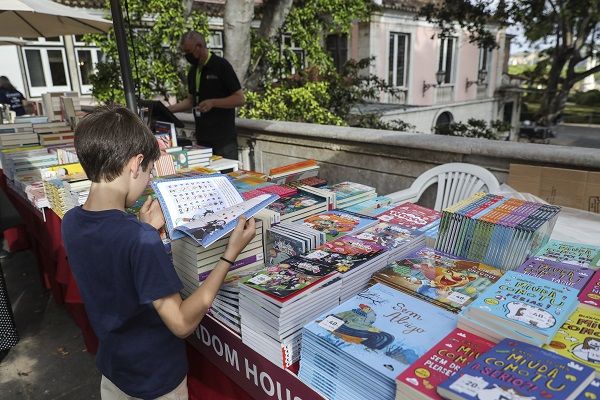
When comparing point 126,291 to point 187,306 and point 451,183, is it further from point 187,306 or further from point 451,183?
point 451,183

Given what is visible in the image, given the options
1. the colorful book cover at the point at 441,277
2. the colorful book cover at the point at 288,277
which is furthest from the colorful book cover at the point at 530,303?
the colorful book cover at the point at 288,277

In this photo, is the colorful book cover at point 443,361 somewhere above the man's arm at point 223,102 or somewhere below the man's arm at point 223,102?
below

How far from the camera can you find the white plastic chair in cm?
312

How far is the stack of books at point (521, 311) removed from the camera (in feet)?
3.76

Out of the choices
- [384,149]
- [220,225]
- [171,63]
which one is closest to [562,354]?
[220,225]

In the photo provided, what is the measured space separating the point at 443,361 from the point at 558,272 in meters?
0.79

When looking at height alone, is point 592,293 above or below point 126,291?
below

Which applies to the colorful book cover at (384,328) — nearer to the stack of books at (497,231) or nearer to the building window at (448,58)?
the stack of books at (497,231)

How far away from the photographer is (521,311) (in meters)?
1.22

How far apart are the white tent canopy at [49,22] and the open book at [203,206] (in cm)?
284

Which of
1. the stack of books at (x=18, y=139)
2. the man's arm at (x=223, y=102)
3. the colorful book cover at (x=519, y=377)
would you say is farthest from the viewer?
the stack of books at (x=18, y=139)

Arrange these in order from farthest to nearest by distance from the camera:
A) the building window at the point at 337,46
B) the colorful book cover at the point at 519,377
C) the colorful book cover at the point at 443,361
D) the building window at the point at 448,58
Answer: the building window at the point at 448,58
the building window at the point at 337,46
the colorful book cover at the point at 443,361
the colorful book cover at the point at 519,377

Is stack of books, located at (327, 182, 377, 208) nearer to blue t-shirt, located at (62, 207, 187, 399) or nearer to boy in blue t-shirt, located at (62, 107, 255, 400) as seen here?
boy in blue t-shirt, located at (62, 107, 255, 400)

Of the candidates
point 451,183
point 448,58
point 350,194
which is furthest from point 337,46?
point 350,194
